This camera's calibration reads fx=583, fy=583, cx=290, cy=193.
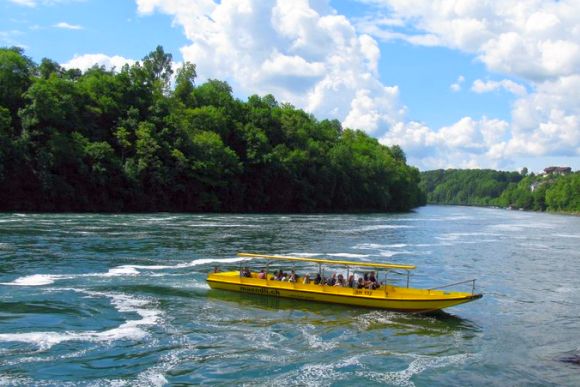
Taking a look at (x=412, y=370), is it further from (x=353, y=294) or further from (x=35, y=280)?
(x=35, y=280)

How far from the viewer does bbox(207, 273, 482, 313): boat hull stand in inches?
1091

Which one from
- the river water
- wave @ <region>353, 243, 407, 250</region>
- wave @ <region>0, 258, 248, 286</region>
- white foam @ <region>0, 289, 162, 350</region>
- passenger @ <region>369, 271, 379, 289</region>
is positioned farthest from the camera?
wave @ <region>353, 243, 407, 250</region>

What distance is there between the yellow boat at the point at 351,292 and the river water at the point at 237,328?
492 mm

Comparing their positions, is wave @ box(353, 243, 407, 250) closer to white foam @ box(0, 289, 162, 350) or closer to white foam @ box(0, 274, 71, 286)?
white foam @ box(0, 274, 71, 286)

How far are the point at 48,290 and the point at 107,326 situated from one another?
7.37 metres

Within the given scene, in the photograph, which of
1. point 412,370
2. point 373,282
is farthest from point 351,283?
point 412,370

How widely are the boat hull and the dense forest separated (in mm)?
57974

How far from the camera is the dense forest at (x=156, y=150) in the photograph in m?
83.2

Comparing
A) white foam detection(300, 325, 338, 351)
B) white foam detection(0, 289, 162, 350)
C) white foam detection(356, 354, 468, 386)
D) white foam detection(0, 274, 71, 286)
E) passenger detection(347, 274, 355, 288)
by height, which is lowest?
white foam detection(356, 354, 468, 386)

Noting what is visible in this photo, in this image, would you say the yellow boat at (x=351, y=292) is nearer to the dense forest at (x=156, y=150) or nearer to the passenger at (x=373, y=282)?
the passenger at (x=373, y=282)

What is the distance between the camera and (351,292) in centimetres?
2914

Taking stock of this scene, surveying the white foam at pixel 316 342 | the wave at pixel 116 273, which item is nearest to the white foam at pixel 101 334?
the white foam at pixel 316 342

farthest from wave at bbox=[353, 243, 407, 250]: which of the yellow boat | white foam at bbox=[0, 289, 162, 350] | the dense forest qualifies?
the dense forest

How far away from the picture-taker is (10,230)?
52562 millimetres
